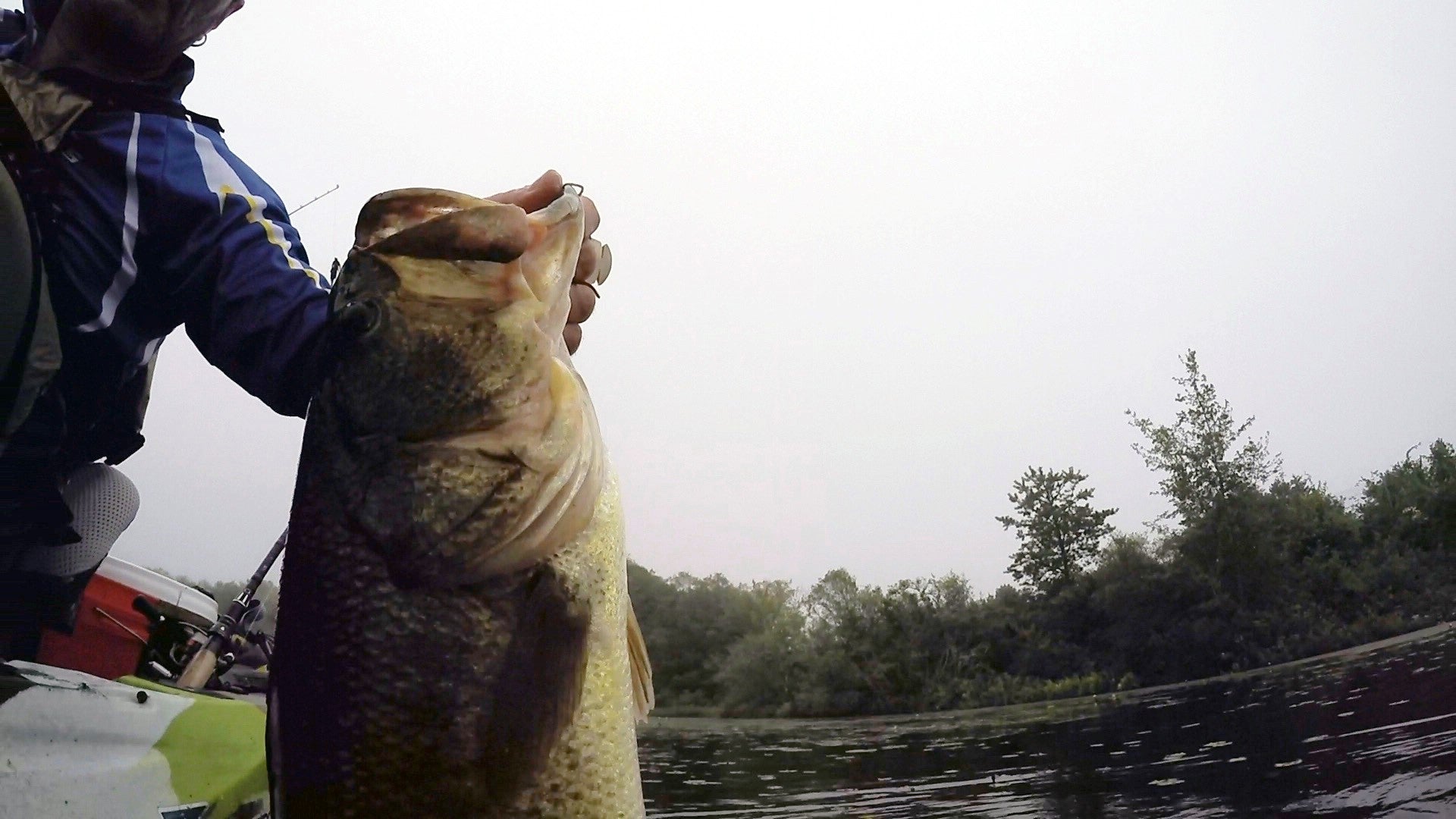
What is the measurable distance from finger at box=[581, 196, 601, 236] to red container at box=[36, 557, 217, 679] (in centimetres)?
216

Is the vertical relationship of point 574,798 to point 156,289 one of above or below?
below

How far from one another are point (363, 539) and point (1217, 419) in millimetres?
43460

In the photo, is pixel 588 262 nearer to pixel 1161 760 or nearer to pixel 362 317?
pixel 362 317

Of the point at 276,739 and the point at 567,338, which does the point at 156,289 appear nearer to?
the point at 567,338

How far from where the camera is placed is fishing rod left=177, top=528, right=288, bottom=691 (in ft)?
10.4

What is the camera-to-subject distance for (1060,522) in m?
44.2

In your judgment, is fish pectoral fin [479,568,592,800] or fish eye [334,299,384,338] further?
fish eye [334,299,384,338]

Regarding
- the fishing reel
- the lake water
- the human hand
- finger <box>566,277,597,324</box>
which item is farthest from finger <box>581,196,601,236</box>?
the lake water

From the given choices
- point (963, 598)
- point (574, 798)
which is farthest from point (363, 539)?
point (963, 598)

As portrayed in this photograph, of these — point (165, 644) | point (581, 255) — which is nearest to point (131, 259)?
point (581, 255)

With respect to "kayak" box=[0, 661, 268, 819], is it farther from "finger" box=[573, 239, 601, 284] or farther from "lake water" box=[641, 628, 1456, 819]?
"lake water" box=[641, 628, 1456, 819]

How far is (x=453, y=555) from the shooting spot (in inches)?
59.5

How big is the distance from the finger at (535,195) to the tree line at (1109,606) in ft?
96.5

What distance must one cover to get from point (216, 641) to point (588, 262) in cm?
231
